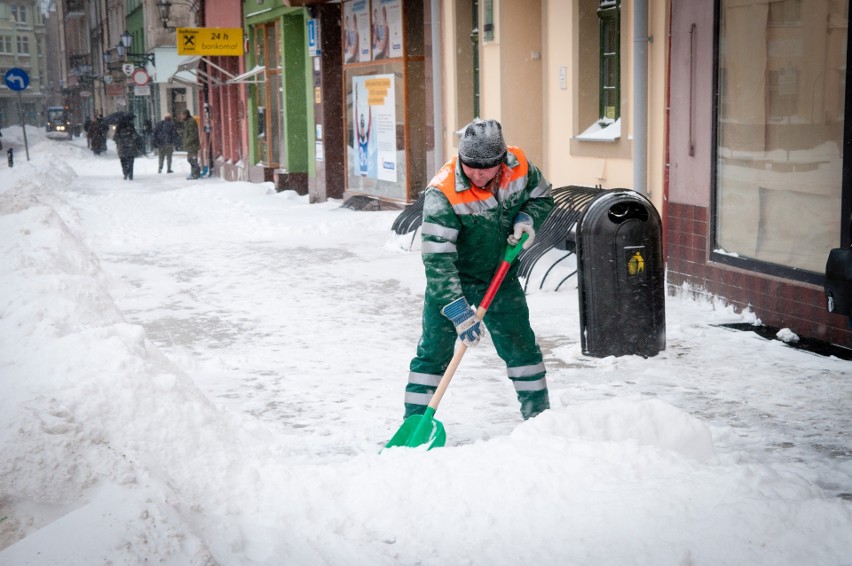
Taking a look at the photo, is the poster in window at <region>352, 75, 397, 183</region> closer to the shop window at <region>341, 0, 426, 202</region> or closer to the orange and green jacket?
the shop window at <region>341, 0, 426, 202</region>

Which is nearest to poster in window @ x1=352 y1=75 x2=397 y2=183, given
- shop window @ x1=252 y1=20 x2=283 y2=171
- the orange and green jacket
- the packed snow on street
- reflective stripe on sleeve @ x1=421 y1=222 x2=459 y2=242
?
shop window @ x1=252 y1=20 x2=283 y2=171

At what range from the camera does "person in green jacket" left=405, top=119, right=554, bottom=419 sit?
5.07 m

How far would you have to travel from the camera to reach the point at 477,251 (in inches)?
210

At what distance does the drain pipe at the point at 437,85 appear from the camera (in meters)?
14.7

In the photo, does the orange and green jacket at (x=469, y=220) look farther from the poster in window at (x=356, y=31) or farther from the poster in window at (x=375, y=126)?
Result: the poster in window at (x=356, y=31)

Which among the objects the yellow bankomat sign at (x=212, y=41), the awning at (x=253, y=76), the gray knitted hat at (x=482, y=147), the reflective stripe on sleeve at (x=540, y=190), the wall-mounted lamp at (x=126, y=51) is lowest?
the reflective stripe on sleeve at (x=540, y=190)

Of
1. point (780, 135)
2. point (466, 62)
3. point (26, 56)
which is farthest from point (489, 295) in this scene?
point (26, 56)

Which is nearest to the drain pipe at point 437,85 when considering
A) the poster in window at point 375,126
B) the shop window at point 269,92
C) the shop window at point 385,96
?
the shop window at point 385,96

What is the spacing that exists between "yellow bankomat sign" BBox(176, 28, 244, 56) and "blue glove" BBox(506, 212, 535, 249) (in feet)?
69.0

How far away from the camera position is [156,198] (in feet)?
72.3

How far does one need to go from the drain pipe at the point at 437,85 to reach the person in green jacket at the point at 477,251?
935 centimetres

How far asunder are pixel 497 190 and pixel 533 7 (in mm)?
8225

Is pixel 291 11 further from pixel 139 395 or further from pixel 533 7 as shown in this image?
pixel 139 395

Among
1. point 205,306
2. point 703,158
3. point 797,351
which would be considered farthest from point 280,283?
point 797,351
